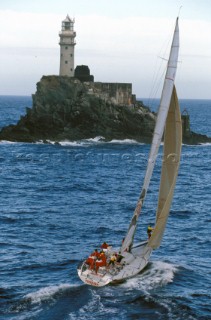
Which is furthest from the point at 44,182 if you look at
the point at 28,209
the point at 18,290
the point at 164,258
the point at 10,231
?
the point at 18,290

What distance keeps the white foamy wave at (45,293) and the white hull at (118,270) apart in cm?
107

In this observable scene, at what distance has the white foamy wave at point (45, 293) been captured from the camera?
28266 mm

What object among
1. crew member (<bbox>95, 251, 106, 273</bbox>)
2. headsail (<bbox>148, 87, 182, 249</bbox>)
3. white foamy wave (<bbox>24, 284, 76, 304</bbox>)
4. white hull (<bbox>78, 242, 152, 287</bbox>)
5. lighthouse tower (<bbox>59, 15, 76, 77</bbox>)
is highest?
lighthouse tower (<bbox>59, 15, 76, 77</bbox>)

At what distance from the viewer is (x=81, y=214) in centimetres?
4644

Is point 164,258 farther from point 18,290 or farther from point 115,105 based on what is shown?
point 115,105

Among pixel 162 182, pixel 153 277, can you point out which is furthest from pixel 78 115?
pixel 153 277

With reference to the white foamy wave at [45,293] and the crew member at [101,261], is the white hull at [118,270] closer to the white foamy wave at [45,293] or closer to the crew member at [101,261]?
the crew member at [101,261]

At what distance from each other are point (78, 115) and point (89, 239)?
52.8 metres

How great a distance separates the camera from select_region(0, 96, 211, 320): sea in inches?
1089

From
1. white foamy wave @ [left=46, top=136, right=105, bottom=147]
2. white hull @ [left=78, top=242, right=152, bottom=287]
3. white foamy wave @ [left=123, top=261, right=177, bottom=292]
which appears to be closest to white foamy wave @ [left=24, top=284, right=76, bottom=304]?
white hull @ [left=78, top=242, right=152, bottom=287]

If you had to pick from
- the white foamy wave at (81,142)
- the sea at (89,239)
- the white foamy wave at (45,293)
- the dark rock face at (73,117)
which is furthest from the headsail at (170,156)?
the dark rock face at (73,117)

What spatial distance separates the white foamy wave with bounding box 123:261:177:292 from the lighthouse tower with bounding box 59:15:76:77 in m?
71.1

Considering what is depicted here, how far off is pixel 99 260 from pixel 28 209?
1845cm

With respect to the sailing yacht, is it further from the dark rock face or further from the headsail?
the dark rock face
